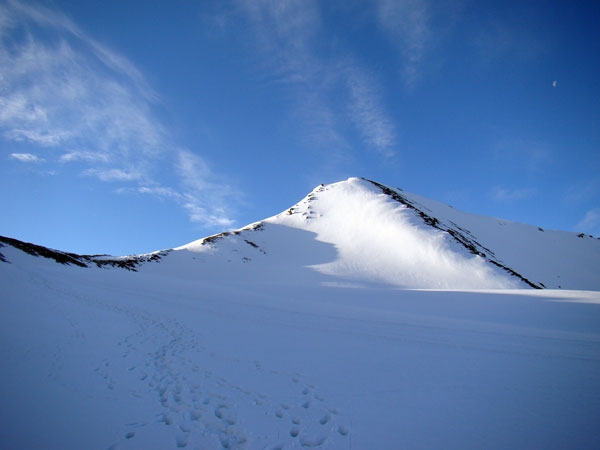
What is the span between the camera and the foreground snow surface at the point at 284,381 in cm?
393

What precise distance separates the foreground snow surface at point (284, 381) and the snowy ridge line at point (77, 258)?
20150mm

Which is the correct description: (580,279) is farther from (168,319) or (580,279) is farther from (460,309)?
(168,319)

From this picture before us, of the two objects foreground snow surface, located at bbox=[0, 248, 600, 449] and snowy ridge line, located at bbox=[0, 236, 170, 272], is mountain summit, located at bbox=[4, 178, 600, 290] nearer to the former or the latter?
snowy ridge line, located at bbox=[0, 236, 170, 272]

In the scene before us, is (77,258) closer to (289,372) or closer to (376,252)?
(289,372)

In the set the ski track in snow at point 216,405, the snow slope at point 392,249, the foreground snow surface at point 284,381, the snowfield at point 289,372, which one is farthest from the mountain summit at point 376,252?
the ski track in snow at point 216,405

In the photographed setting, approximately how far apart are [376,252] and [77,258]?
42.4 meters

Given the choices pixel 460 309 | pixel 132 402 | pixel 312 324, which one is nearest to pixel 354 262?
pixel 460 309

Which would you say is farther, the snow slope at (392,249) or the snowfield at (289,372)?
the snow slope at (392,249)

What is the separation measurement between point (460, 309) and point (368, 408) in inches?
507

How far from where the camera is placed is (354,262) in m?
41.1

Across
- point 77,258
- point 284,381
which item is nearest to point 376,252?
point 284,381

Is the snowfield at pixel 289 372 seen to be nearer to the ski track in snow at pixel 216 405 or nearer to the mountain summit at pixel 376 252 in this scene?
the ski track in snow at pixel 216 405

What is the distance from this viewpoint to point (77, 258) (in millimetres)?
31562

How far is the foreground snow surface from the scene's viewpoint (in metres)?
3.93
